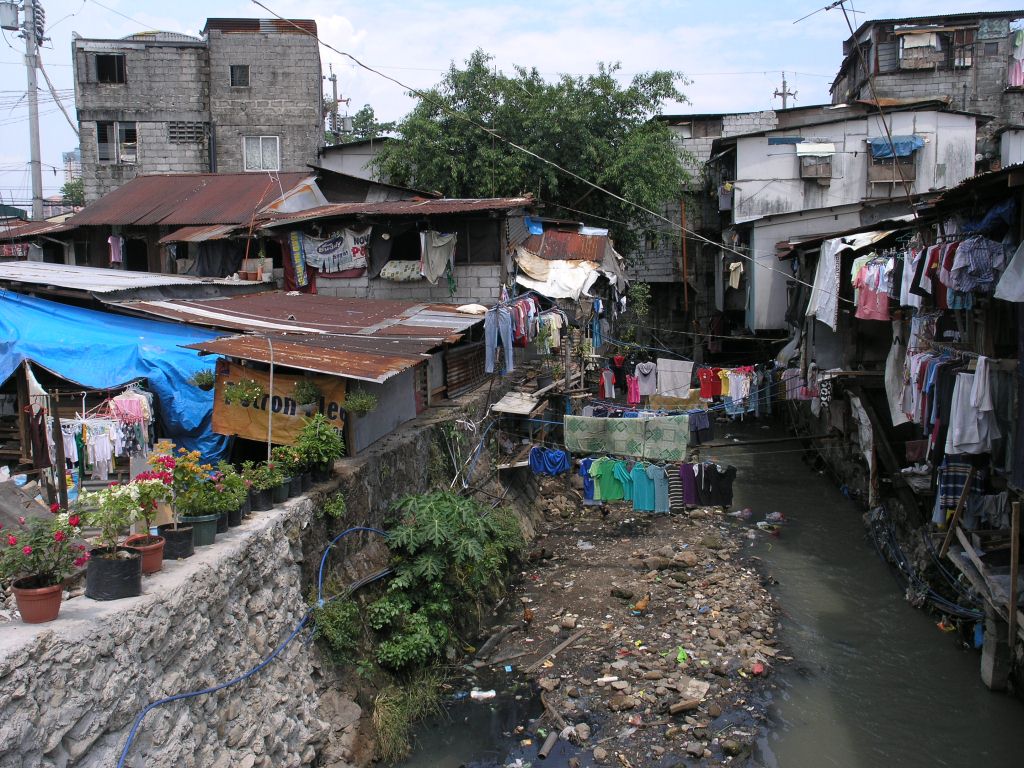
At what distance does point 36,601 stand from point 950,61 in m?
32.9

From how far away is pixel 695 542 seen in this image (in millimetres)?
16031

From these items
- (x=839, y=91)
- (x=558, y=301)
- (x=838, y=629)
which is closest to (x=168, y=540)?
(x=838, y=629)

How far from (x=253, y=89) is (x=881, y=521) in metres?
25.2

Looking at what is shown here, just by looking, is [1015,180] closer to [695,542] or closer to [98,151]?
[695,542]

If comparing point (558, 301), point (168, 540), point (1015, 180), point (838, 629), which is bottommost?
point (838, 629)

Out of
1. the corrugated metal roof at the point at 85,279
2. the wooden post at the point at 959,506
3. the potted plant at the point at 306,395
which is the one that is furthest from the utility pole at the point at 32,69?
the wooden post at the point at 959,506

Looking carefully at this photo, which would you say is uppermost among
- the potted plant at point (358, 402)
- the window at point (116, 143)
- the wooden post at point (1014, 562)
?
the window at point (116, 143)

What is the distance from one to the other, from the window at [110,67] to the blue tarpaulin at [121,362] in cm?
2009

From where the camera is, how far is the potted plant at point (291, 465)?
9.76m

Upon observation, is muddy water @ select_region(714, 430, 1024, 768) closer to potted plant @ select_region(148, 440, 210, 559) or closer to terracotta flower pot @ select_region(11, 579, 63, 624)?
potted plant @ select_region(148, 440, 210, 559)

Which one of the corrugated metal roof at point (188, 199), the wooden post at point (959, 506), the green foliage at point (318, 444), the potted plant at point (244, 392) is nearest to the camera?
the green foliage at point (318, 444)

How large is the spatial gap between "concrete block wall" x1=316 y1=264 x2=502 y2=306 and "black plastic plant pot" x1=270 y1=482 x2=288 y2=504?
30.4 ft

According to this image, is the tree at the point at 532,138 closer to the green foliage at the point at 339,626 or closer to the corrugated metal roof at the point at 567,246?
the corrugated metal roof at the point at 567,246

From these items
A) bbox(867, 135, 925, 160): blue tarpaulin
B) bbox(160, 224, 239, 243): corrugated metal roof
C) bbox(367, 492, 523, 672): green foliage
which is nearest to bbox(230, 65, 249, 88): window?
bbox(160, 224, 239, 243): corrugated metal roof
